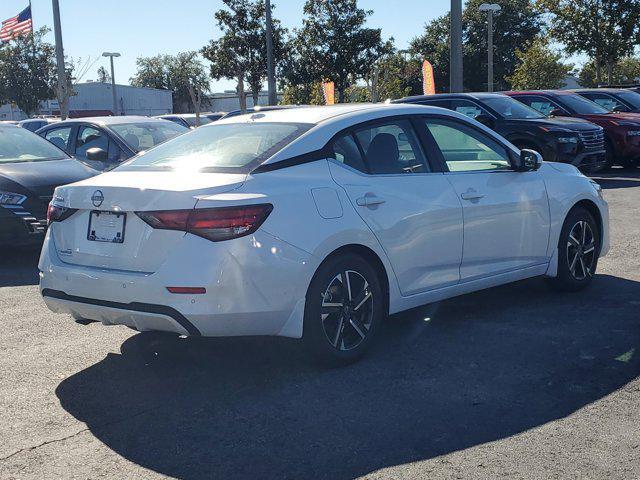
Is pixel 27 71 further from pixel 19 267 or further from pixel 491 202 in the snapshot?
pixel 491 202

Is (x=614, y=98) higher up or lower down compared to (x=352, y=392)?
higher up

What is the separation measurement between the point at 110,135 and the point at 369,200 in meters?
7.44

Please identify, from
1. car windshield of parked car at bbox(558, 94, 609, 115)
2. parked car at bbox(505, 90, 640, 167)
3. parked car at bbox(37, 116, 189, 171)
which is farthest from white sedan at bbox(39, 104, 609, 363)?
car windshield of parked car at bbox(558, 94, 609, 115)

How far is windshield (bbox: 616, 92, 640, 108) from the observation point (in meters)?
19.9

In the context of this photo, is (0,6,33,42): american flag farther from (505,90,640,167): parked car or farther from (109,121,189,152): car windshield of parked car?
(109,121,189,152): car windshield of parked car

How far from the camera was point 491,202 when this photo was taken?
5.96 m

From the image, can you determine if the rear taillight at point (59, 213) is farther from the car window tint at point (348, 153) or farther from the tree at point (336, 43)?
the tree at point (336, 43)

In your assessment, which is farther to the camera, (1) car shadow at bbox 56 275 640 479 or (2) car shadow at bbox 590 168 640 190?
(2) car shadow at bbox 590 168 640 190

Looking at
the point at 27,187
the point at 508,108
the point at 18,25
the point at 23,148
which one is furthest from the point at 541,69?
the point at 27,187

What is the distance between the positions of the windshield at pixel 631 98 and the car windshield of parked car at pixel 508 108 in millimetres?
5232

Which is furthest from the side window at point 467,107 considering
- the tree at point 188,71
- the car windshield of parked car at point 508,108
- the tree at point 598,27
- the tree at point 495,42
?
the tree at point 188,71

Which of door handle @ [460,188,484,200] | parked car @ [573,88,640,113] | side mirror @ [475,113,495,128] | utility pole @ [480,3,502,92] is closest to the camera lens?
door handle @ [460,188,484,200]

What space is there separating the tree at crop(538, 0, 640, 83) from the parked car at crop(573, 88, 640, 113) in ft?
41.4

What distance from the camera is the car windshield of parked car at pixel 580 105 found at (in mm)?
17797
